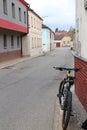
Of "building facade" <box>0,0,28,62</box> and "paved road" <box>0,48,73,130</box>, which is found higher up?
"building facade" <box>0,0,28,62</box>

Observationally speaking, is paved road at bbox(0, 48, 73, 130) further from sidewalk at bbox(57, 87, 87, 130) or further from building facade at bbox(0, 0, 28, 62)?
building facade at bbox(0, 0, 28, 62)

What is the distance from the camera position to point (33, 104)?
9.68 meters

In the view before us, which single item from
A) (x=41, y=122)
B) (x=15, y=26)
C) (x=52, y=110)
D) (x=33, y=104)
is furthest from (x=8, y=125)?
(x=15, y=26)

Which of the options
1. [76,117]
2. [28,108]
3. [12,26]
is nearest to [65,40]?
[12,26]

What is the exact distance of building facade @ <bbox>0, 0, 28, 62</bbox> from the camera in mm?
32000

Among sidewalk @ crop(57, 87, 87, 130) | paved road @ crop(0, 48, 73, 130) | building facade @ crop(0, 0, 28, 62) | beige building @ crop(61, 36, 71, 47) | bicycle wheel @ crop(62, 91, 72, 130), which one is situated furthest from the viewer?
beige building @ crop(61, 36, 71, 47)

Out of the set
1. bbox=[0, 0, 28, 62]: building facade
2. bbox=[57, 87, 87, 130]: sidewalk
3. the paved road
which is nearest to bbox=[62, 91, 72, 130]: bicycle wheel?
bbox=[57, 87, 87, 130]: sidewalk

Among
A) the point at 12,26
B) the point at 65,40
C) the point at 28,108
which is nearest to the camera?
the point at 28,108

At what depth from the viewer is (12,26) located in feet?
113

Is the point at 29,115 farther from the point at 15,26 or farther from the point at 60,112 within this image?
the point at 15,26

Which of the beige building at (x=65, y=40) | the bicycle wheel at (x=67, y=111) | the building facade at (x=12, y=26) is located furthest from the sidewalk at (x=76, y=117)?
the beige building at (x=65, y=40)

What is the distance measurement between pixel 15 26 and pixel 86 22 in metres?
28.0

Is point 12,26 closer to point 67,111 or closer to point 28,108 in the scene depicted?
point 28,108

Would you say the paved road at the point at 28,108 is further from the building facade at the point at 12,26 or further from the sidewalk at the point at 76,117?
the building facade at the point at 12,26
